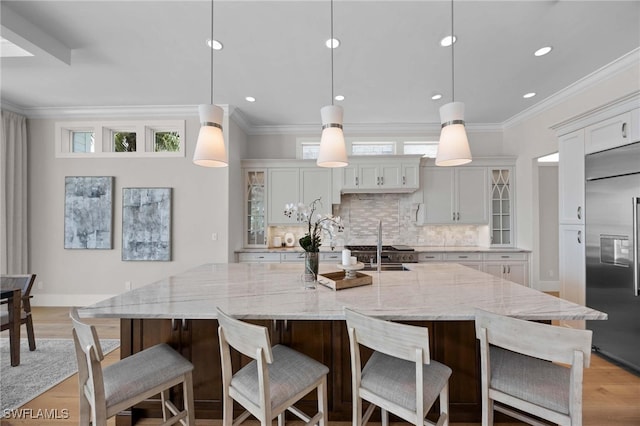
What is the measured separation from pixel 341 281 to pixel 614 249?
2522 mm

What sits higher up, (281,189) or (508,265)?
(281,189)

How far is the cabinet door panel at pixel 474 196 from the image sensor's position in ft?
15.7

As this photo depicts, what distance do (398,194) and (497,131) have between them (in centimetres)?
200

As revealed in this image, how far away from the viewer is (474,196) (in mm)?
4797

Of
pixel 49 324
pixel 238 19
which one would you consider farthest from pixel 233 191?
pixel 49 324

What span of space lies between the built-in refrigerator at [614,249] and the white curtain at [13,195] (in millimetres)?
6911

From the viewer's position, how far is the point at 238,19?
2.43m

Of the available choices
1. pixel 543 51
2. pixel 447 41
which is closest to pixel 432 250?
pixel 543 51

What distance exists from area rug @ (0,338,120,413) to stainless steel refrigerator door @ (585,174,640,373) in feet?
15.5

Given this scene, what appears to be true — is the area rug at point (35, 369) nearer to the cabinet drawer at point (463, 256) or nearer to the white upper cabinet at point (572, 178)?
the cabinet drawer at point (463, 256)

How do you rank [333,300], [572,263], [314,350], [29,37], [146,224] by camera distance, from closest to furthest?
1. [333,300]
2. [314,350]
3. [29,37]
4. [572,263]
5. [146,224]

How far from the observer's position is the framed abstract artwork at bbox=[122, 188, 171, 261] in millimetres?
4297

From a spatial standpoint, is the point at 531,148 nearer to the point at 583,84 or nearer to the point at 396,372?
the point at 583,84

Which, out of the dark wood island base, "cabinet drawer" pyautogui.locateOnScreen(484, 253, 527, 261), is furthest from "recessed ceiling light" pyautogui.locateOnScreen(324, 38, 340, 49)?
"cabinet drawer" pyautogui.locateOnScreen(484, 253, 527, 261)
